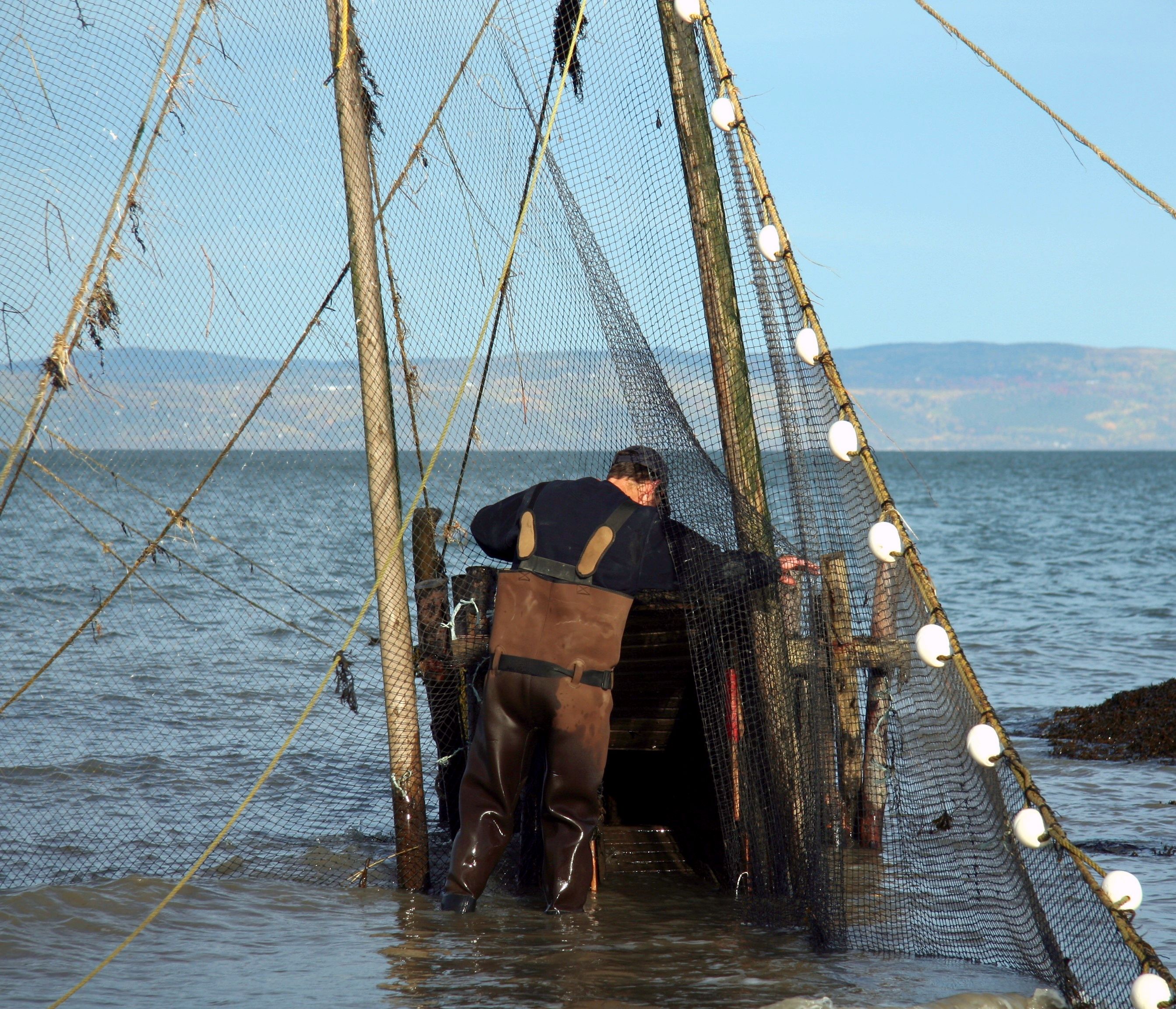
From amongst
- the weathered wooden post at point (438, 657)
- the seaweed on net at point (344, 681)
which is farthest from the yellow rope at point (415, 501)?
the weathered wooden post at point (438, 657)

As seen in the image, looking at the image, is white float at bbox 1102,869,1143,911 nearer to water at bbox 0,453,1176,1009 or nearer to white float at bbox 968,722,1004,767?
white float at bbox 968,722,1004,767

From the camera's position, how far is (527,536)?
16.1ft

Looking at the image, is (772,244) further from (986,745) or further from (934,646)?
(986,745)

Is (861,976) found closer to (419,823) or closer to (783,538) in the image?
Answer: (783,538)

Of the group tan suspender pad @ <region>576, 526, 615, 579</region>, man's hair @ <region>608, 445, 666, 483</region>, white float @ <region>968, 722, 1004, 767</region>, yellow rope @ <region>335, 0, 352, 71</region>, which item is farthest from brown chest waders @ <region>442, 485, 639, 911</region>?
yellow rope @ <region>335, 0, 352, 71</region>

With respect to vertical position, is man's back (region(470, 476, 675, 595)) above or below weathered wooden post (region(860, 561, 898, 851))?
above

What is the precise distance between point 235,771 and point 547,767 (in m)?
4.04

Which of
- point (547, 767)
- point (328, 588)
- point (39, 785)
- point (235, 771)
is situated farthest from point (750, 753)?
point (328, 588)

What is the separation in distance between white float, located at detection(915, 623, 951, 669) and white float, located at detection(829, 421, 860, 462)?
0.79 m

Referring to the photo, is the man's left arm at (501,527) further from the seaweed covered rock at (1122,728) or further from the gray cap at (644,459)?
the seaweed covered rock at (1122,728)

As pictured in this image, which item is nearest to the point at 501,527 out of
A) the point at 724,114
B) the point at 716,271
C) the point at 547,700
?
the point at 547,700

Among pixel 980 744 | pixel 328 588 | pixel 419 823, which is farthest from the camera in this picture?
pixel 328 588

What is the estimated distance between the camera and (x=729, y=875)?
579 centimetres

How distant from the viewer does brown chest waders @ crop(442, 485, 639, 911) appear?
4855 millimetres
